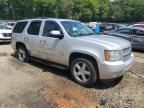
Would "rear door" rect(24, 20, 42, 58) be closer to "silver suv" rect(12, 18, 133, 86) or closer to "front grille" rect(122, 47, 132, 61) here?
"silver suv" rect(12, 18, 133, 86)

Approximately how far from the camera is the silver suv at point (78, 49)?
252 inches

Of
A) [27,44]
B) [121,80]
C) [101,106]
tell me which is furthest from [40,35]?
[101,106]

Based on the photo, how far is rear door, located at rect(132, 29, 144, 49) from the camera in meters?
13.3

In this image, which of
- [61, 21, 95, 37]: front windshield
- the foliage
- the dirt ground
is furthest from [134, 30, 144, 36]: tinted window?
the foliage

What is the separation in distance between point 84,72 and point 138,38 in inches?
294

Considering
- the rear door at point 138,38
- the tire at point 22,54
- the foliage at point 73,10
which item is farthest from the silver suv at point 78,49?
the foliage at point 73,10

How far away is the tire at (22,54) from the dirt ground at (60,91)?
86 cm

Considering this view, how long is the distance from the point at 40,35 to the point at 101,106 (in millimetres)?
3501

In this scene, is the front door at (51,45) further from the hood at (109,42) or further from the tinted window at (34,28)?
the hood at (109,42)

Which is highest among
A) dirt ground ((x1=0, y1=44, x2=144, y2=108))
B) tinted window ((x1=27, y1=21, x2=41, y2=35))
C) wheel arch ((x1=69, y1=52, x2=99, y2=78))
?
tinted window ((x1=27, y1=21, x2=41, y2=35))

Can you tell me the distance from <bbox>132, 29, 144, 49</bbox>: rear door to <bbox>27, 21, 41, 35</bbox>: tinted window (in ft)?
21.8

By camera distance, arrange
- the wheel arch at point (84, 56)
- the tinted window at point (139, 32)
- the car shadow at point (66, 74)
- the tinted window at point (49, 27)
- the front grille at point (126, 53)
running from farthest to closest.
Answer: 1. the tinted window at point (139, 32)
2. the tinted window at point (49, 27)
3. the car shadow at point (66, 74)
4. the front grille at point (126, 53)
5. the wheel arch at point (84, 56)

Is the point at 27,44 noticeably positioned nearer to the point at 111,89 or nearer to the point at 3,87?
the point at 3,87

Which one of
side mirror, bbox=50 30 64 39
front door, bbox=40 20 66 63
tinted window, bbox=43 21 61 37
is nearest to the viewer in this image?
side mirror, bbox=50 30 64 39
